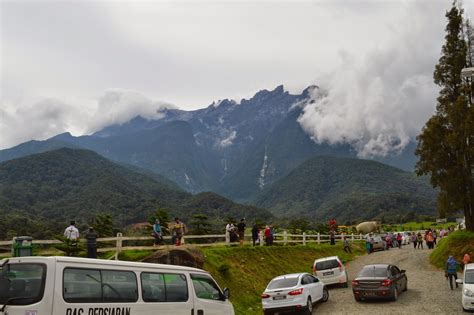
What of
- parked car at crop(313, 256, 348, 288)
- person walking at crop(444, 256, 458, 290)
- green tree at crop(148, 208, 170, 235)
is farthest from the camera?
green tree at crop(148, 208, 170, 235)

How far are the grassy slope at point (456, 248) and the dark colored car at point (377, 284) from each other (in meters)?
11.7

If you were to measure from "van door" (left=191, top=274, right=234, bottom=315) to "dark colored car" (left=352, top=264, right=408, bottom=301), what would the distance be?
10.1 metres

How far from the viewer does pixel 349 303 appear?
21.0 metres

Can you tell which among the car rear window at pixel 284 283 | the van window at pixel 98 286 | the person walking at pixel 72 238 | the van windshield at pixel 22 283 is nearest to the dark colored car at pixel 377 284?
the car rear window at pixel 284 283

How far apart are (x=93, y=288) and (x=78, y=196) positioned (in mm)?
142376

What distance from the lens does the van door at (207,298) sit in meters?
11.5

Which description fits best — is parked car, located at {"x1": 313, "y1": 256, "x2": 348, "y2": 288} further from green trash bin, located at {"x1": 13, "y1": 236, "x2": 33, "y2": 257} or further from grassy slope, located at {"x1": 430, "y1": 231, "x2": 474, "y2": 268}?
green trash bin, located at {"x1": 13, "y1": 236, "x2": 33, "y2": 257}

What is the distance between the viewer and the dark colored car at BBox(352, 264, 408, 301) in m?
20.5

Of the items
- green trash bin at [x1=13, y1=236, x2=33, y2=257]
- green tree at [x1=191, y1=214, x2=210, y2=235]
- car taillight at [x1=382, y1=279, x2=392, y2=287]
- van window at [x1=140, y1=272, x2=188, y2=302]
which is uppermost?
green tree at [x1=191, y1=214, x2=210, y2=235]

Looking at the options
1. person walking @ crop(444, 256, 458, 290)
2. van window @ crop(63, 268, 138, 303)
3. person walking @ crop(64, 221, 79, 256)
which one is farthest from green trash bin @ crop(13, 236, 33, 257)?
person walking @ crop(444, 256, 458, 290)

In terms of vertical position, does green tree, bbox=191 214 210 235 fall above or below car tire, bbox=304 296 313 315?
above

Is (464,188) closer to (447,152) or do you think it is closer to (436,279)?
(447,152)

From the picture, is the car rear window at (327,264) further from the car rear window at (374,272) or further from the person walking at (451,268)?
the person walking at (451,268)

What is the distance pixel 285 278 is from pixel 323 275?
7268 millimetres
